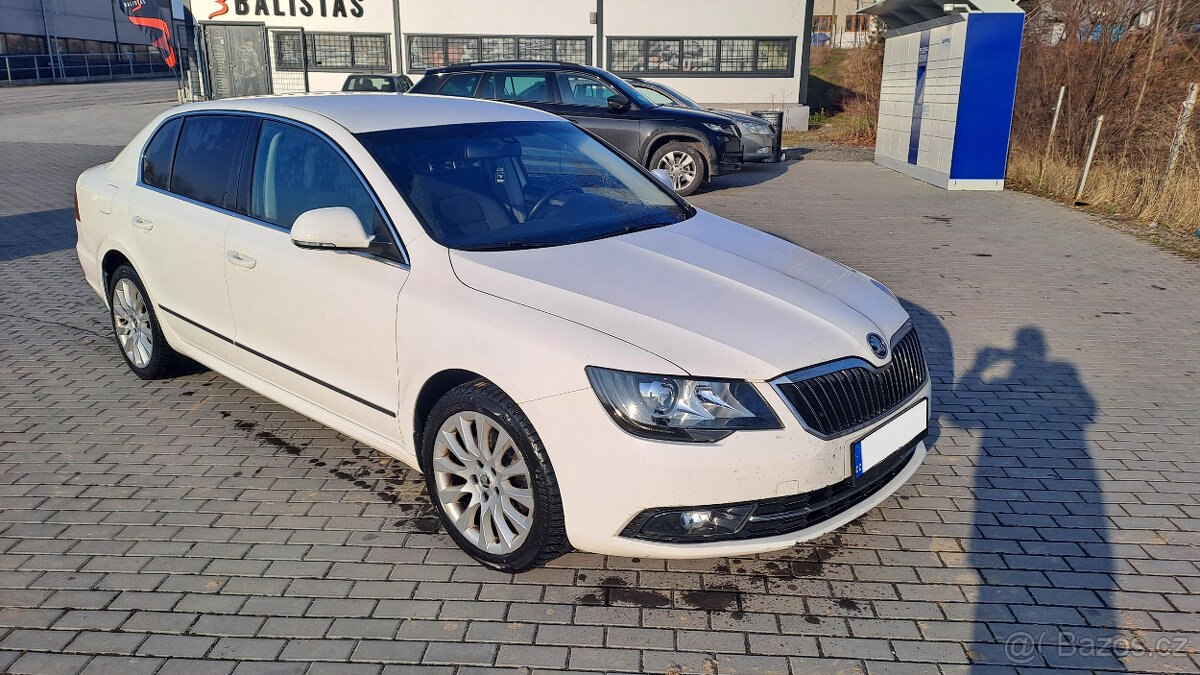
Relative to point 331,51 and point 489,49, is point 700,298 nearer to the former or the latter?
point 489,49

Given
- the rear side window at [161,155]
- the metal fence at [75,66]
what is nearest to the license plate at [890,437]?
the rear side window at [161,155]

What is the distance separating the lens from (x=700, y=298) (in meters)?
3.41

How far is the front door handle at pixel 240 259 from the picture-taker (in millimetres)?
4203

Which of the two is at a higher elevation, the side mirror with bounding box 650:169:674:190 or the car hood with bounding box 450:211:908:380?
the side mirror with bounding box 650:169:674:190

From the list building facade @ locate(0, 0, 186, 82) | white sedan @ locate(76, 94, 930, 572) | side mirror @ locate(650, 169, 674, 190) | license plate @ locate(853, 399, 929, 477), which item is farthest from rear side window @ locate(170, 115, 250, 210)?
building facade @ locate(0, 0, 186, 82)

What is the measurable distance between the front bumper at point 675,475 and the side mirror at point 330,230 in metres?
1.10

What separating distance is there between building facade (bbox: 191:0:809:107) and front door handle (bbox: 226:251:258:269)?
21297 mm

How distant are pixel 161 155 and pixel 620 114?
906cm

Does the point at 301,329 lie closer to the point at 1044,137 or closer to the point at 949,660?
the point at 949,660

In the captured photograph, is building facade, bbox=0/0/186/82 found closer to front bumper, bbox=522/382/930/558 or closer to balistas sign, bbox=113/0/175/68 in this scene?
balistas sign, bbox=113/0/175/68

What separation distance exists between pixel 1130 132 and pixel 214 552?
44.6ft

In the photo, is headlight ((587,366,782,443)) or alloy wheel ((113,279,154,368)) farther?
alloy wheel ((113,279,154,368))

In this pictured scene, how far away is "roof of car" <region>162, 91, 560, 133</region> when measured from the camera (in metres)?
4.16

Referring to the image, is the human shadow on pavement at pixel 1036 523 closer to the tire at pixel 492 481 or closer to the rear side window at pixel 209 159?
the tire at pixel 492 481
